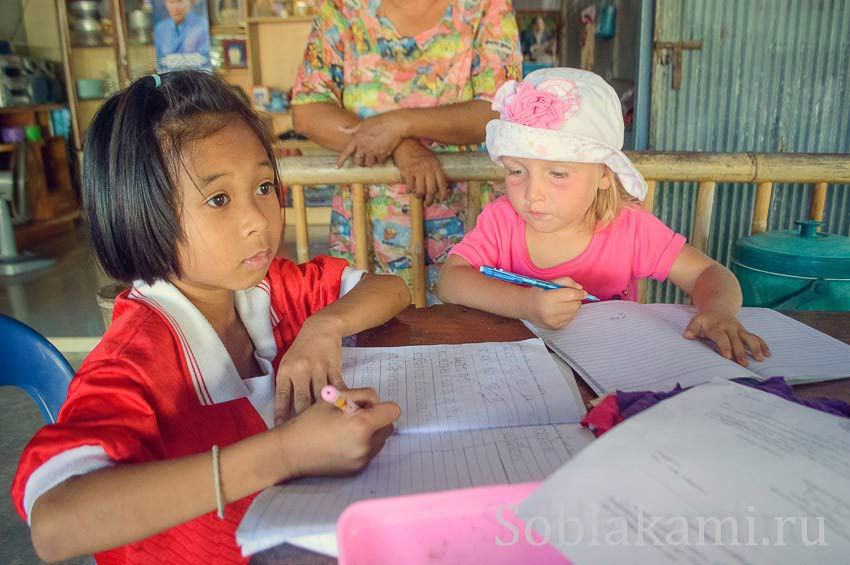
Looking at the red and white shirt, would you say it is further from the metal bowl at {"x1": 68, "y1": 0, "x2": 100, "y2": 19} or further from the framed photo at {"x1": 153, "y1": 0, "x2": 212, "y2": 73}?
the metal bowl at {"x1": 68, "y1": 0, "x2": 100, "y2": 19}

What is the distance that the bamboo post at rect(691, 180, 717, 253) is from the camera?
166cm

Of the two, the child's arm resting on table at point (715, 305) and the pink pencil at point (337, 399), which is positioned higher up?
the pink pencil at point (337, 399)

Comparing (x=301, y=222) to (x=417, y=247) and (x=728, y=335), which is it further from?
(x=728, y=335)

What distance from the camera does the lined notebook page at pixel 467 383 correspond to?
0.69 m

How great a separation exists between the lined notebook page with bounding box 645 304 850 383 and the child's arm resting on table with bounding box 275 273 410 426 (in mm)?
472

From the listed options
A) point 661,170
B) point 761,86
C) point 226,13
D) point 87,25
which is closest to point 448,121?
point 661,170

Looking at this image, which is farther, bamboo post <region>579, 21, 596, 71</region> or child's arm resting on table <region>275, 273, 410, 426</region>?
bamboo post <region>579, 21, 596, 71</region>

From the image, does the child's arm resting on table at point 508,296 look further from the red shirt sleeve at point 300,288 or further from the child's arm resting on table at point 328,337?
the red shirt sleeve at point 300,288

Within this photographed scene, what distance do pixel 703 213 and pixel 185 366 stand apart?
145cm

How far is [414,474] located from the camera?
21.9 inches

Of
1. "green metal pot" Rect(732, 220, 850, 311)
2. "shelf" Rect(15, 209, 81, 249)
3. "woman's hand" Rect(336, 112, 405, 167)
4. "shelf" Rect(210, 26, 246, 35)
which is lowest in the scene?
"shelf" Rect(15, 209, 81, 249)

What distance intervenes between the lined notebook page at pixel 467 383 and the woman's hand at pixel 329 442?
9 centimetres

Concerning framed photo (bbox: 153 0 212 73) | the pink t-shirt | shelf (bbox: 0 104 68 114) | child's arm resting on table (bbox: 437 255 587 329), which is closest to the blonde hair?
the pink t-shirt

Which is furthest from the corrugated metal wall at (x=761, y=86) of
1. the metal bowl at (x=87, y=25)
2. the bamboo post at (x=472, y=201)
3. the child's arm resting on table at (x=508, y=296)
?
the metal bowl at (x=87, y=25)
